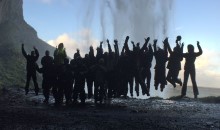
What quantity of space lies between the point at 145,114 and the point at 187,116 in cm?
152

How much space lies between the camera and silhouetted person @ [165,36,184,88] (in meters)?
19.8

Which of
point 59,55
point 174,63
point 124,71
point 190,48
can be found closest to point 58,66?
point 59,55

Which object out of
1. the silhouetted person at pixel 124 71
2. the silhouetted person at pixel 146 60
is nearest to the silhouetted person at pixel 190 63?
the silhouetted person at pixel 146 60

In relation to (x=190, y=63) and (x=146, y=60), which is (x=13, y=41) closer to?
(x=146, y=60)

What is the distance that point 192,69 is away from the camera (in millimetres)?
20047

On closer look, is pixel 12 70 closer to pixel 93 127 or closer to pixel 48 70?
pixel 48 70

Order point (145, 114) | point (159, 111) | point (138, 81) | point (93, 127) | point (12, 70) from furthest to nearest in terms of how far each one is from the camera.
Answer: point (12, 70), point (138, 81), point (159, 111), point (145, 114), point (93, 127)

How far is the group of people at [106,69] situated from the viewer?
1802cm

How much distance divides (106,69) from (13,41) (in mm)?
93224

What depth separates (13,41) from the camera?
108m

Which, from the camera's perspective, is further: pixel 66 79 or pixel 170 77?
pixel 170 77

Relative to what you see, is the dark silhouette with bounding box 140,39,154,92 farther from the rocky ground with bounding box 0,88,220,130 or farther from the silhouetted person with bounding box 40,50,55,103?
the silhouetted person with bounding box 40,50,55,103

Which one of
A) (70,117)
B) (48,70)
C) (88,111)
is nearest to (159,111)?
(88,111)

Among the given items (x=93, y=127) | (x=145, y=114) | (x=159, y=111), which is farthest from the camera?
(x=159, y=111)
